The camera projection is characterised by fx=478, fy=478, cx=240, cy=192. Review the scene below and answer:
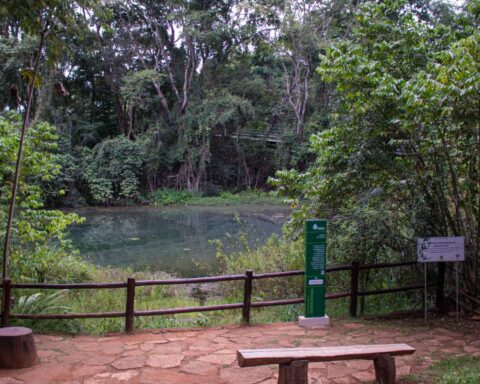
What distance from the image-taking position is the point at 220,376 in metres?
4.39

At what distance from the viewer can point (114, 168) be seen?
1139 inches

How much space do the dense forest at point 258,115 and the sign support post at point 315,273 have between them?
2.30ft

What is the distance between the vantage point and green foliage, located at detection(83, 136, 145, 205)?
28609 millimetres

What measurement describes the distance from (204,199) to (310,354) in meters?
26.8

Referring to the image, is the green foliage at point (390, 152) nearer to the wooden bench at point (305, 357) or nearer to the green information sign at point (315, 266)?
the green information sign at point (315, 266)

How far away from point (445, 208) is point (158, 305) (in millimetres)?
4916

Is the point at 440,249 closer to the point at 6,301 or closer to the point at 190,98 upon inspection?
the point at 6,301

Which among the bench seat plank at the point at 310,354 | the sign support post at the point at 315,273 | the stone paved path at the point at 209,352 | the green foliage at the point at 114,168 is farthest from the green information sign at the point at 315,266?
the green foliage at the point at 114,168

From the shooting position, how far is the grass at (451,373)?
4055 mm

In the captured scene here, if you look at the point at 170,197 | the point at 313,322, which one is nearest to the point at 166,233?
the point at 170,197

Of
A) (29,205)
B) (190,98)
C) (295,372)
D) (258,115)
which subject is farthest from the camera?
(258,115)

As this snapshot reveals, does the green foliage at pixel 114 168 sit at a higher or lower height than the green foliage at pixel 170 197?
higher

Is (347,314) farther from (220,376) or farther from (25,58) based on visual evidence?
(25,58)

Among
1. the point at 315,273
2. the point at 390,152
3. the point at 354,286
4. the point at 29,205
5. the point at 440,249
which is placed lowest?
the point at 354,286
